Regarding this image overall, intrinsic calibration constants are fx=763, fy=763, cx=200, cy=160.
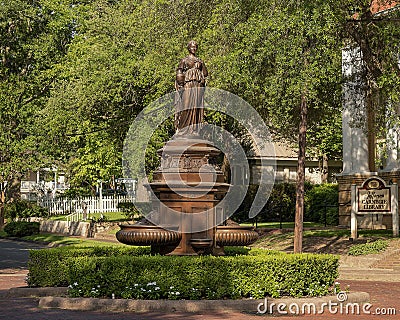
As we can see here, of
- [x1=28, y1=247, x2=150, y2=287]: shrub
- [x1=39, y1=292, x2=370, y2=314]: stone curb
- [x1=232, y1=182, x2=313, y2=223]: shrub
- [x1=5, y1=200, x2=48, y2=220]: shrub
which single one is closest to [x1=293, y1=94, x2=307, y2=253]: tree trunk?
[x1=28, y1=247, x2=150, y2=287]: shrub

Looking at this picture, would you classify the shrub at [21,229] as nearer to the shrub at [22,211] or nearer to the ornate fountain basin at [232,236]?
the shrub at [22,211]

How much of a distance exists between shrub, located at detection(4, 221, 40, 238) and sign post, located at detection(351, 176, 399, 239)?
19956mm

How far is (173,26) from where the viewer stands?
28094 millimetres

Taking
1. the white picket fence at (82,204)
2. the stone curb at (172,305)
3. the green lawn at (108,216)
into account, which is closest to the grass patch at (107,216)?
the green lawn at (108,216)

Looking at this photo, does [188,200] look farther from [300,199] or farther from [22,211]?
[22,211]

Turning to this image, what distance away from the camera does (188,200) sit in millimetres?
15102

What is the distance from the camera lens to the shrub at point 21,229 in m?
40.8

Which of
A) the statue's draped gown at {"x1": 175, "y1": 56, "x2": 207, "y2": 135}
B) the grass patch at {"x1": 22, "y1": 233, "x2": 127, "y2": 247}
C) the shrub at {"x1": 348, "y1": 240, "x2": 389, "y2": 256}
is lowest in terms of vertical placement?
the grass patch at {"x1": 22, "y1": 233, "x2": 127, "y2": 247}

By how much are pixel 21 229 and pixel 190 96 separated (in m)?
27.0

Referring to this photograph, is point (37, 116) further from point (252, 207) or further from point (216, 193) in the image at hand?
point (216, 193)

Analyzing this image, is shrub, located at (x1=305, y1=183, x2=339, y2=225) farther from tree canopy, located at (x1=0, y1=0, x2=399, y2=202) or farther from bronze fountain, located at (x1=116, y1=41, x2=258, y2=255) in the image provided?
bronze fountain, located at (x1=116, y1=41, x2=258, y2=255)

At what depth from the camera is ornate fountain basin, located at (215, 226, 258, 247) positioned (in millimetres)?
15492

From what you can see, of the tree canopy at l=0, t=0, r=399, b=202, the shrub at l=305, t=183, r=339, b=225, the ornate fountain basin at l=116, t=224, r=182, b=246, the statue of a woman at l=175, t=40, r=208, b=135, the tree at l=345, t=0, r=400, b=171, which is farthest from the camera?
the shrub at l=305, t=183, r=339, b=225

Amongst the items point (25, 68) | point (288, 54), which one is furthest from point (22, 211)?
point (288, 54)
